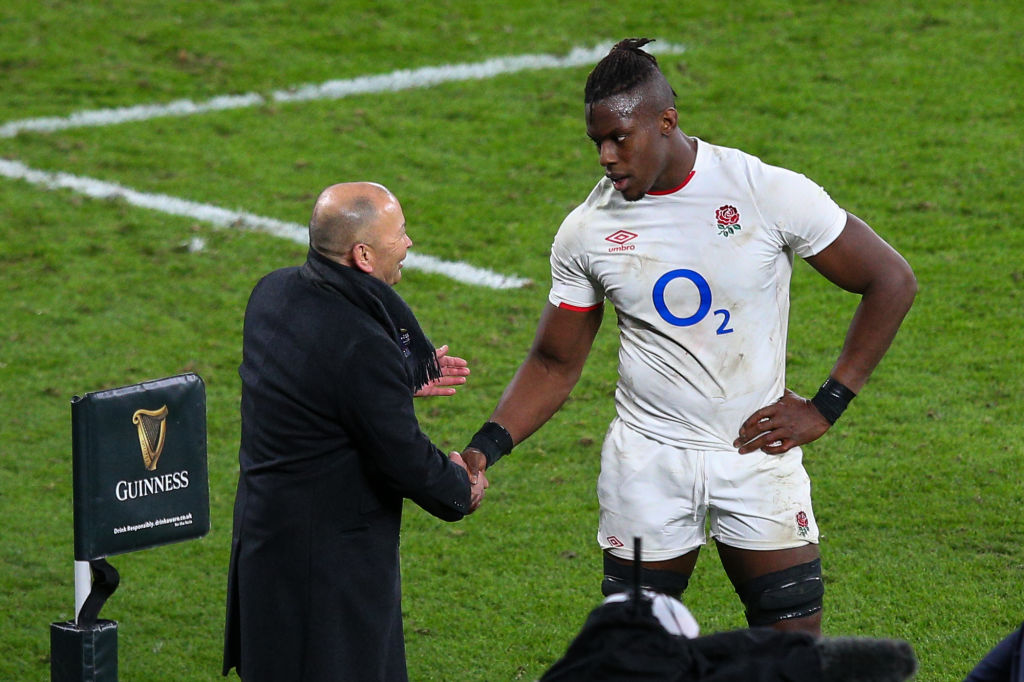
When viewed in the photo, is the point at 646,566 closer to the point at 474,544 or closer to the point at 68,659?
the point at 68,659

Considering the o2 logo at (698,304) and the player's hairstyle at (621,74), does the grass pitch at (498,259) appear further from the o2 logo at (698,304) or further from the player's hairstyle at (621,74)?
the player's hairstyle at (621,74)

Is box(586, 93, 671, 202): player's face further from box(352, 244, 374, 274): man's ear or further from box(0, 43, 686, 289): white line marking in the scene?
box(0, 43, 686, 289): white line marking

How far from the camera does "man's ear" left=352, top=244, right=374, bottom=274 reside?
388cm

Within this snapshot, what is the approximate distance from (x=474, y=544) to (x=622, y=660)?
3732 millimetres

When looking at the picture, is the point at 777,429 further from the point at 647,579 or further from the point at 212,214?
the point at 212,214

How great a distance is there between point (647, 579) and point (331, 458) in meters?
0.92

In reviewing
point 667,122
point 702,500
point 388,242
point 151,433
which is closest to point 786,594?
point 702,500

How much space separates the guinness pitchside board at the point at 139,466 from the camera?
4234mm

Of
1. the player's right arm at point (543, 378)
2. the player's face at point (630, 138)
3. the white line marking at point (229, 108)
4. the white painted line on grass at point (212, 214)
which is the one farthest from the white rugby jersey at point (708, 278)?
the white line marking at point (229, 108)

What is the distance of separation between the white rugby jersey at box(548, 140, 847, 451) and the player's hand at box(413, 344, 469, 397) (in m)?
0.52

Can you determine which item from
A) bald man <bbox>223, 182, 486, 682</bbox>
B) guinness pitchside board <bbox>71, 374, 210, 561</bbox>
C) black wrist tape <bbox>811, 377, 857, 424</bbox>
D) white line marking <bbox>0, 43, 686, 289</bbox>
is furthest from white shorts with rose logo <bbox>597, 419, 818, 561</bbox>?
white line marking <bbox>0, 43, 686, 289</bbox>

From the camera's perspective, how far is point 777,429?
410 cm

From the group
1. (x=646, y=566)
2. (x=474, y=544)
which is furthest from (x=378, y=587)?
(x=474, y=544)

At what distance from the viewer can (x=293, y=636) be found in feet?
12.7
